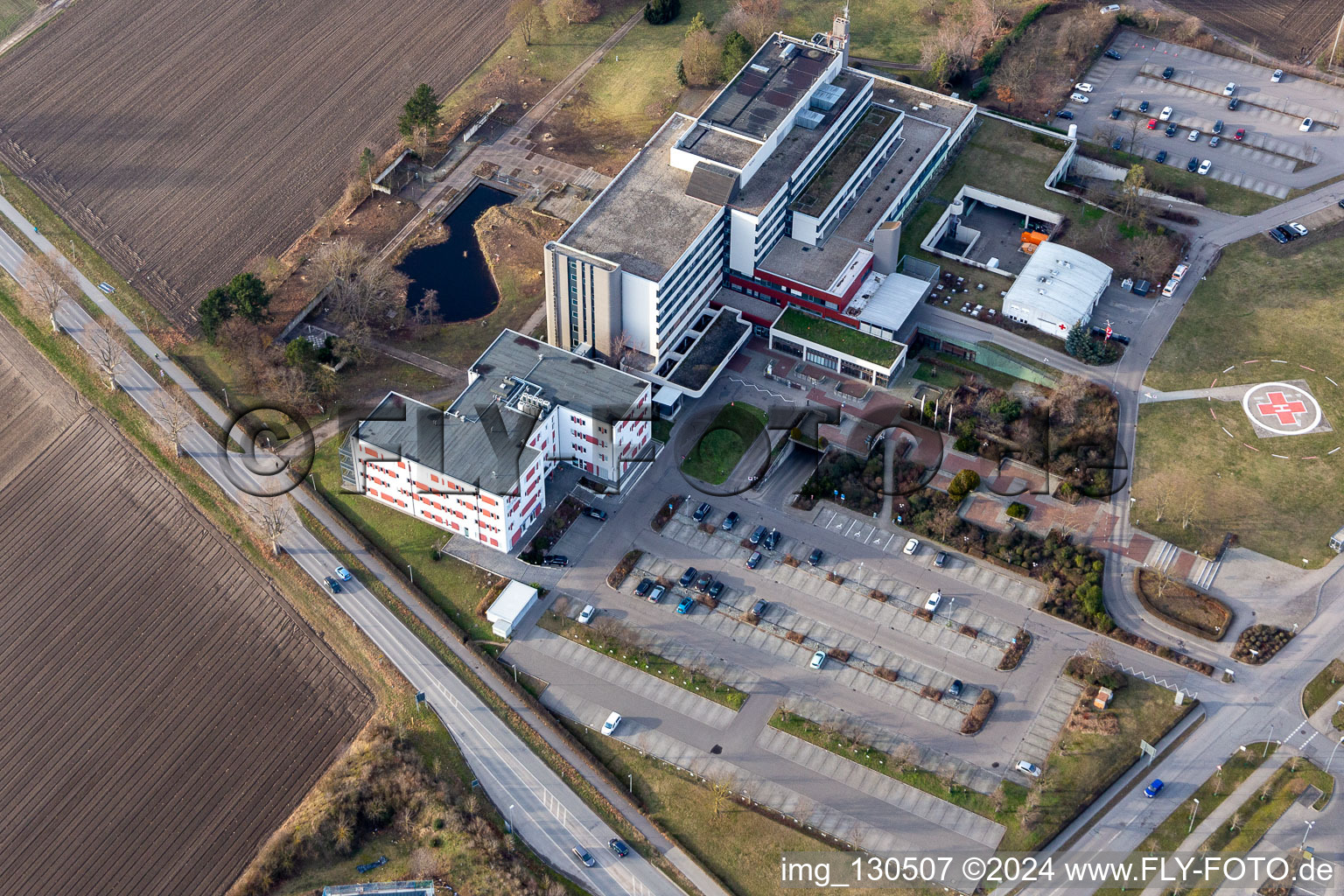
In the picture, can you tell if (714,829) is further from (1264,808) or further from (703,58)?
(703,58)

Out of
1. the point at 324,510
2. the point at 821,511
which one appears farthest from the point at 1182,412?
the point at 324,510

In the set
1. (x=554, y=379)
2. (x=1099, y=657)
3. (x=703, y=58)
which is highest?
(x=554, y=379)

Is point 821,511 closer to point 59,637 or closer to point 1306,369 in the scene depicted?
point 1306,369

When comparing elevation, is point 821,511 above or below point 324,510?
below

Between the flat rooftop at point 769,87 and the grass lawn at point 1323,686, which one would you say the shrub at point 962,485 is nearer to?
the grass lawn at point 1323,686

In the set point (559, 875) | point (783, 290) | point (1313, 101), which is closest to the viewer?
point (559, 875)

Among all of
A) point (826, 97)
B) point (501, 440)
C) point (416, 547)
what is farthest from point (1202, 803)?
point (826, 97)

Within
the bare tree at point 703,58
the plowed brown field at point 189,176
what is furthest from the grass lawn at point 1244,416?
the plowed brown field at point 189,176
